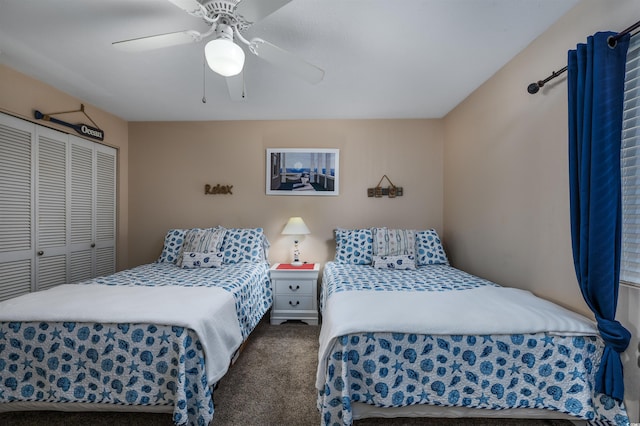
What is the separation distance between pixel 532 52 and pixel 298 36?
1.57 metres

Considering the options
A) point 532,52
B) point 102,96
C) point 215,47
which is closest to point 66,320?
point 215,47

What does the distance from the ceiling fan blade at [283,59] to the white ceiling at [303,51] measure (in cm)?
25

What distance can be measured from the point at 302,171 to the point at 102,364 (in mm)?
2545

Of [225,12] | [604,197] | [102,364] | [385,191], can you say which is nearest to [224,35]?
[225,12]

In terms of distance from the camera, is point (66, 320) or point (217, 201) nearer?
point (66, 320)

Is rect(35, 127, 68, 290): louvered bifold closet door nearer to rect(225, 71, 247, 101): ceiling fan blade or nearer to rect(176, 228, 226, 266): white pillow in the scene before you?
rect(176, 228, 226, 266): white pillow

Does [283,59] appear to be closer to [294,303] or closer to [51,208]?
[294,303]

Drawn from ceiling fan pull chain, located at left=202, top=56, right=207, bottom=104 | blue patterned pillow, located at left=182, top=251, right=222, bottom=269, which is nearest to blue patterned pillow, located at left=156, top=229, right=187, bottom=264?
blue patterned pillow, located at left=182, top=251, right=222, bottom=269

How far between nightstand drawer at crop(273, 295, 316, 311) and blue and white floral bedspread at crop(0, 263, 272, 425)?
5.13 ft

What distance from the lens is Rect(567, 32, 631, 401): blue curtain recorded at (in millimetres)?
1286

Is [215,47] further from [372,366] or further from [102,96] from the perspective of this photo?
[102,96]

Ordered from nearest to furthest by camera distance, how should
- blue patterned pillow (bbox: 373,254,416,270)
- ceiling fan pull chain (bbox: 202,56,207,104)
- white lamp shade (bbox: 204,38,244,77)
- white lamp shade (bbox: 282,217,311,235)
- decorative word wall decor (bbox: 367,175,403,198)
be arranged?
white lamp shade (bbox: 204,38,244,77), ceiling fan pull chain (bbox: 202,56,207,104), blue patterned pillow (bbox: 373,254,416,270), white lamp shade (bbox: 282,217,311,235), decorative word wall decor (bbox: 367,175,403,198)

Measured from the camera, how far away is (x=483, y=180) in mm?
2553

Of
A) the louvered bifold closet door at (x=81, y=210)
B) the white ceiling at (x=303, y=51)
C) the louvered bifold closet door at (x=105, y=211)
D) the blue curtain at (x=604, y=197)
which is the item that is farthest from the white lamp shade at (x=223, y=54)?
the louvered bifold closet door at (x=105, y=211)
